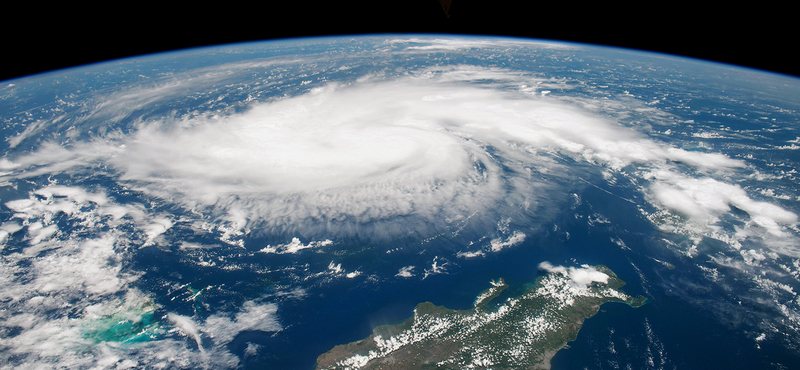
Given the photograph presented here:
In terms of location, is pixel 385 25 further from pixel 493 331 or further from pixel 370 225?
pixel 370 225

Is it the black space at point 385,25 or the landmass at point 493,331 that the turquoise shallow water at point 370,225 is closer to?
the landmass at point 493,331

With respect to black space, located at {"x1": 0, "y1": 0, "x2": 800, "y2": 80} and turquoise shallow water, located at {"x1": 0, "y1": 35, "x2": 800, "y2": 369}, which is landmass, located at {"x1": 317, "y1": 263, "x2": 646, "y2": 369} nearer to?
turquoise shallow water, located at {"x1": 0, "y1": 35, "x2": 800, "y2": 369}

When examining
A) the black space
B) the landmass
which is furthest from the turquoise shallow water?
the black space

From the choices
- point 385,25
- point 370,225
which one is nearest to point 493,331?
point 370,225

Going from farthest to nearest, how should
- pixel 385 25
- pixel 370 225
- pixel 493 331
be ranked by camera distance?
pixel 370 225, pixel 493 331, pixel 385 25

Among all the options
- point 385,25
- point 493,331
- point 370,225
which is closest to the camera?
point 385,25

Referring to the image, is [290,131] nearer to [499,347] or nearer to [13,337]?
[13,337]
